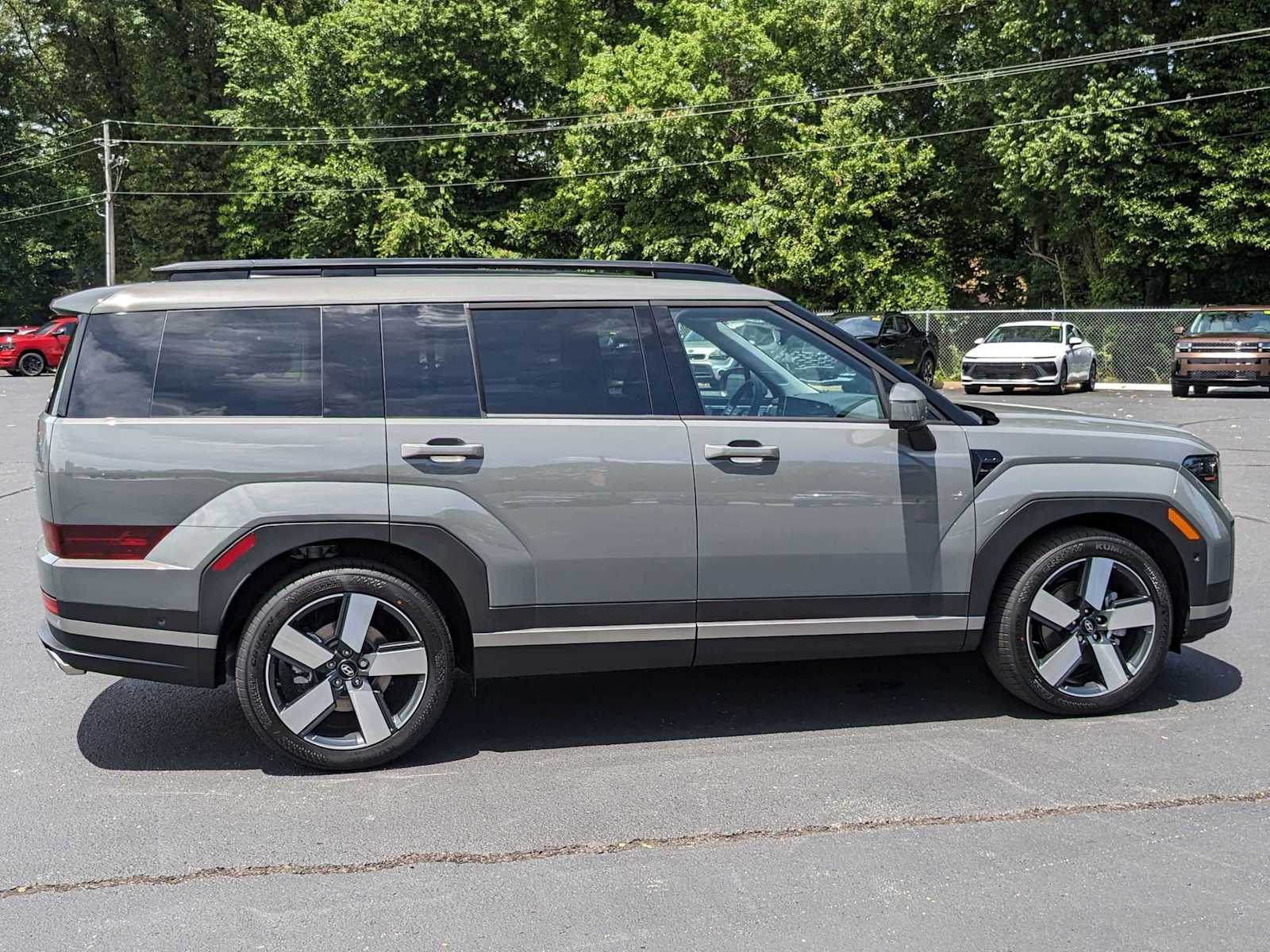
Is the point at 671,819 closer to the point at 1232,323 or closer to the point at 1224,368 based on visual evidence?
the point at 1224,368

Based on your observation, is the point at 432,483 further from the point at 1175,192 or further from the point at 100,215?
the point at 100,215

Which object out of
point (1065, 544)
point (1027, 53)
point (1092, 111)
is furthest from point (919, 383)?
point (1027, 53)

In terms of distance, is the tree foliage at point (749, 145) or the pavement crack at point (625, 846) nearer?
the pavement crack at point (625, 846)

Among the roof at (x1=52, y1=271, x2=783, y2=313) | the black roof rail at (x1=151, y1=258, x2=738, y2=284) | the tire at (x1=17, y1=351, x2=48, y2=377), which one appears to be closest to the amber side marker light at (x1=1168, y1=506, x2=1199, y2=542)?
the roof at (x1=52, y1=271, x2=783, y2=313)

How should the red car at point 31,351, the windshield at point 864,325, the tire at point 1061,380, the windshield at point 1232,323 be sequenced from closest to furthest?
1. the windshield at point 1232,323
2. the tire at point 1061,380
3. the windshield at point 864,325
4. the red car at point 31,351

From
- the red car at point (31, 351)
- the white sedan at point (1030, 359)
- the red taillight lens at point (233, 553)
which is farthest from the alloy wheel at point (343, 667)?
the red car at point (31, 351)

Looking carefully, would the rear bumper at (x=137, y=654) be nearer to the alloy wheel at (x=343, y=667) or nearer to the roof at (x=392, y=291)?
the alloy wheel at (x=343, y=667)

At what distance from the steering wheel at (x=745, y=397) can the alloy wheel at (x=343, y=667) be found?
4.90ft

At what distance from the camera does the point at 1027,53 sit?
111 ft

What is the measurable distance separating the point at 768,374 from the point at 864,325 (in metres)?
22.1

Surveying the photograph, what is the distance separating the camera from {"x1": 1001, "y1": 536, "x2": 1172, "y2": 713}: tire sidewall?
16.3 ft

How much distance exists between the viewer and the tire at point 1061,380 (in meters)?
25.4

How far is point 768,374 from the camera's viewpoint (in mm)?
5051

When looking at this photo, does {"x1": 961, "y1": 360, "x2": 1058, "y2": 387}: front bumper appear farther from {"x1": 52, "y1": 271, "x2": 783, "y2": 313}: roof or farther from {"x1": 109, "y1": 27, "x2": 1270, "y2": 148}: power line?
{"x1": 52, "y1": 271, "x2": 783, "y2": 313}: roof
